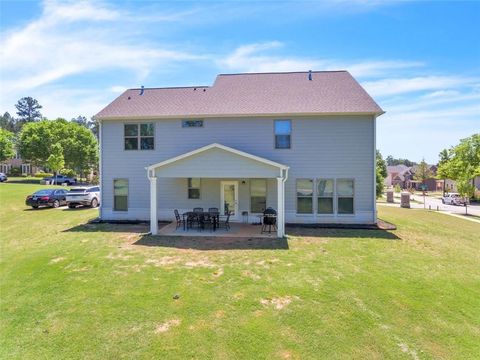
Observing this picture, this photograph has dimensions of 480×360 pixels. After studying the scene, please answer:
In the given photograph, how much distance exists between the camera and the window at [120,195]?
54.7 ft

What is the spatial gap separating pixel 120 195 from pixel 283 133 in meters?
9.69

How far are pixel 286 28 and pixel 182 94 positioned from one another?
715 cm

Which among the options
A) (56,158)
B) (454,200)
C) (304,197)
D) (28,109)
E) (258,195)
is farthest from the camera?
(28,109)

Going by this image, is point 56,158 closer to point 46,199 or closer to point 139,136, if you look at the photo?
point 46,199

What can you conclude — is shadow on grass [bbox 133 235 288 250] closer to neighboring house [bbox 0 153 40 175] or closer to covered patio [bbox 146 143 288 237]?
covered patio [bbox 146 143 288 237]

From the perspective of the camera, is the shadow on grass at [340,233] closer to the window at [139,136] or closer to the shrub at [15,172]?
the window at [139,136]

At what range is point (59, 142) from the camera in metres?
49.3

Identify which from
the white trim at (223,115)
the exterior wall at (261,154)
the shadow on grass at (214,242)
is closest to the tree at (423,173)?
the exterior wall at (261,154)

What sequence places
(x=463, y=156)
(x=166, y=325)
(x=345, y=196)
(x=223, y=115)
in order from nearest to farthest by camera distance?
(x=166, y=325), (x=345, y=196), (x=223, y=115), (x=463, y=156)

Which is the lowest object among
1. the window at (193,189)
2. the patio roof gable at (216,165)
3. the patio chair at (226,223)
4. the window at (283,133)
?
the patio chair at (226,223)

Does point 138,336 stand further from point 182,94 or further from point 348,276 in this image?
point 182,94

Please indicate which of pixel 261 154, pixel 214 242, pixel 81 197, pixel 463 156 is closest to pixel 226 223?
pixel 214 242

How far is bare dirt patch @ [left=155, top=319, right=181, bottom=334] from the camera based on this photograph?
6.03 m

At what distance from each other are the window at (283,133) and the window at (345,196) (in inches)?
133
